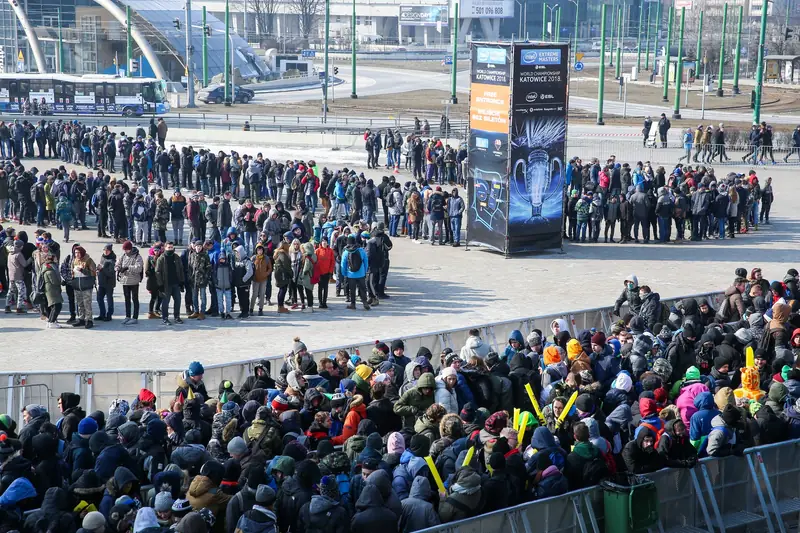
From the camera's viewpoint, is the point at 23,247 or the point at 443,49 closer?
the point at 23,247

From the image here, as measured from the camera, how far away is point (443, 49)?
424 ft

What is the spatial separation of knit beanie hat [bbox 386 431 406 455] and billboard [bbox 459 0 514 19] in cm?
12478

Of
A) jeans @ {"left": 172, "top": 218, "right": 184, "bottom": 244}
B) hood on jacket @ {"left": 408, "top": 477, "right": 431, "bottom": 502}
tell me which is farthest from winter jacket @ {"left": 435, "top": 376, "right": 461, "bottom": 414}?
jeans @ {"left": 172, "top": 218, "right": 184, "bottom": 244}

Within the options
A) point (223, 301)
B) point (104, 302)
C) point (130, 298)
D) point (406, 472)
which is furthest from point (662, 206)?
point (406, 472)

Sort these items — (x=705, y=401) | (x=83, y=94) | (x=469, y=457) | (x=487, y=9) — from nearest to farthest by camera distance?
(x=469, y=457) → (x=705, y=401) → (x=83, y=94) → (x=487, y=9)

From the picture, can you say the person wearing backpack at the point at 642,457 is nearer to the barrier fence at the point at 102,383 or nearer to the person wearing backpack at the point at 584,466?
the person wearing backpack at the point at 584,466

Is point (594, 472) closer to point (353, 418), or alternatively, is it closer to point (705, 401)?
point (705, 401)

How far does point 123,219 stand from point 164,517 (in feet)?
55.2

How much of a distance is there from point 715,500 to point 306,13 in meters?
113

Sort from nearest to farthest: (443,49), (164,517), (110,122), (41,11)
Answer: (164,517), (110,122), (41,11), (443,49)

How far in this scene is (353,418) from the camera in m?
9.65

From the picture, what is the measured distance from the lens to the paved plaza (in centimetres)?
1596

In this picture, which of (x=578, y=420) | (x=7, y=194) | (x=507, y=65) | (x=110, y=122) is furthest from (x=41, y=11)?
(x=578, y=420)

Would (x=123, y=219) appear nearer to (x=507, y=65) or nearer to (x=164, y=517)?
(x=507, y=65)
